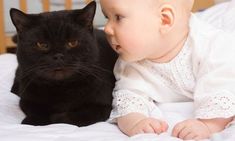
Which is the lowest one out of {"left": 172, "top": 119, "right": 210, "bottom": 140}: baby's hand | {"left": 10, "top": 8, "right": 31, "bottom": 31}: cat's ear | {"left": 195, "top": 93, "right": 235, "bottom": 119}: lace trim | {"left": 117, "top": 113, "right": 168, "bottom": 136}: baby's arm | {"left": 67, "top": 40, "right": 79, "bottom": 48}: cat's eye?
{"left": 117, "top": 113, "right": 168, "bottom": 136}: baby's arm

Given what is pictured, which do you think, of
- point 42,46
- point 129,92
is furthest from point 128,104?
point 42,46

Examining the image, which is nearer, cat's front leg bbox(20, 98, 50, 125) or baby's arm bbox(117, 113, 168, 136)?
baby's arm bbox(117, 113, 168, 136)

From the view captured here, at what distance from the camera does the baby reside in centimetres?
96

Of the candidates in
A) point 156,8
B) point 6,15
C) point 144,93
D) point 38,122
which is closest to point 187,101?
point 144,93

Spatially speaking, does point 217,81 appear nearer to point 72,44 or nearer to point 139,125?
point 139,125

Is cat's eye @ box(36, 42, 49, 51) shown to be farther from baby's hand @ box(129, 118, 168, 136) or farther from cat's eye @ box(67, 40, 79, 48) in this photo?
baby's hand @ box(129, 118, 168, 136)

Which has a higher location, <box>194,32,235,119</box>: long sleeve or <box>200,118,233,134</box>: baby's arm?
<box>194,32,235,119</box>: long sleeve

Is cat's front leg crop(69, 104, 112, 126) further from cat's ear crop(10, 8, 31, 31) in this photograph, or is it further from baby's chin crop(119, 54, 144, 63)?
cat's ear crop(10, 8, 31, 31)

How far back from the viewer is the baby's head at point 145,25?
3.28 ft

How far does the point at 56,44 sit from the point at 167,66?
12.2 inches

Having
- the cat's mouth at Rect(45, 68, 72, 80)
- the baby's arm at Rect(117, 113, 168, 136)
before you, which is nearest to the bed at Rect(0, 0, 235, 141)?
the baby's arm at Rect(117, 113, 168, 136)

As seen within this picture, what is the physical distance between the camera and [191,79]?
109cm

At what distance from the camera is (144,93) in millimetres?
1118

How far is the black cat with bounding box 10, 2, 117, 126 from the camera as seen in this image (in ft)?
3.29
